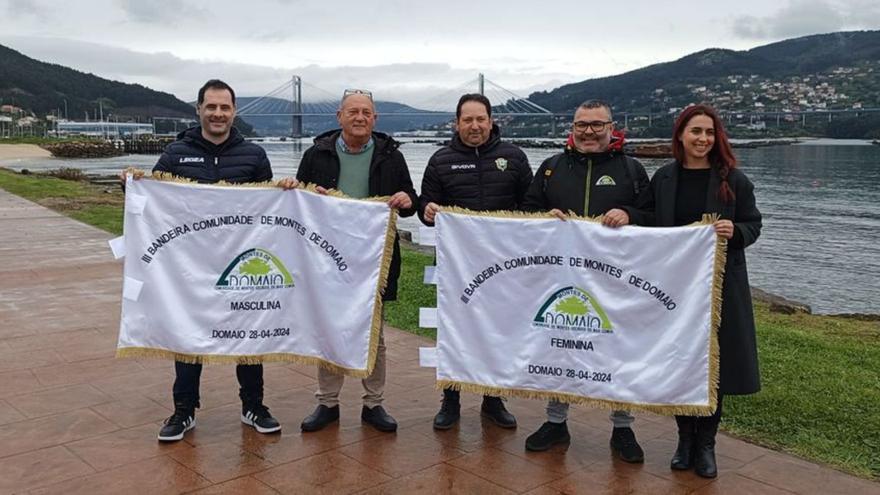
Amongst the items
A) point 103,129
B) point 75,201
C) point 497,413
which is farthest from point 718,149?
point 103,129

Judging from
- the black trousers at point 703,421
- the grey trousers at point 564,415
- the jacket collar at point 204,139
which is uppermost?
the jacket collar at point 204,139

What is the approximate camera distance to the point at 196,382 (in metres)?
4.75

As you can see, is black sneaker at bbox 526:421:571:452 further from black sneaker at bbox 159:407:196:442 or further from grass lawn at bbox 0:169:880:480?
black sneaker at bbox 159:407:196:442

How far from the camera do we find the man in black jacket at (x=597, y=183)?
4363mm

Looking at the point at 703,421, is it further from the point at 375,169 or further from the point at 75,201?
the point at 75,201

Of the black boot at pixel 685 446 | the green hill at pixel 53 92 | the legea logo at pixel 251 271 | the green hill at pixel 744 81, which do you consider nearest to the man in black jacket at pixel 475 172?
the legea logo at pixel 251 271

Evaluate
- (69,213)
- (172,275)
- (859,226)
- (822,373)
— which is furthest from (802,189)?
(172,275)

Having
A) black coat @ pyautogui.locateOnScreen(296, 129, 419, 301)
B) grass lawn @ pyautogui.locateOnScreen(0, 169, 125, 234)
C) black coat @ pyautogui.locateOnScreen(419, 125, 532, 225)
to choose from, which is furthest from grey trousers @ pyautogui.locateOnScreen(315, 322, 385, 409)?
grass lawn @ pyautogui.locateOnScreen(0, 169, 125, 234)

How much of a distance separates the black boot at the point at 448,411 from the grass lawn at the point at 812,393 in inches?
66.2

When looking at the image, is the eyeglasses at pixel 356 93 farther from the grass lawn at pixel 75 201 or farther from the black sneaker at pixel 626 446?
the grass lawn at pixel 75 201

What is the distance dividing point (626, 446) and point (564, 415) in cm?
40

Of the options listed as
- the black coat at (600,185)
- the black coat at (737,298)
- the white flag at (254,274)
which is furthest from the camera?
the white flag at (254,274)

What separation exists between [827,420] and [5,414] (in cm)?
521

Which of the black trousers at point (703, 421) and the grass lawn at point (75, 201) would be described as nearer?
the black trousers at point (703, 421)
